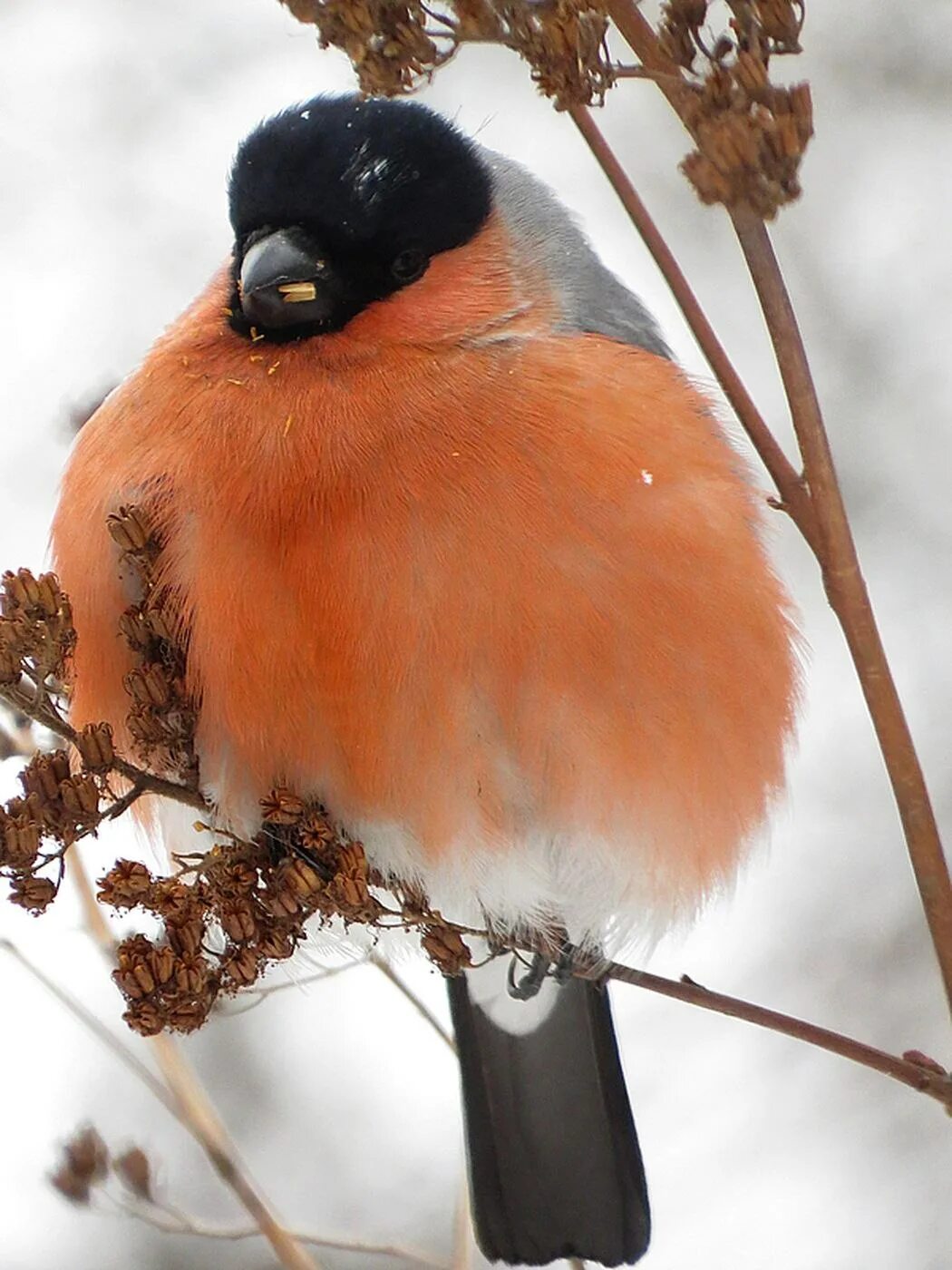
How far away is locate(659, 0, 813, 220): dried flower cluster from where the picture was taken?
156 centimetres

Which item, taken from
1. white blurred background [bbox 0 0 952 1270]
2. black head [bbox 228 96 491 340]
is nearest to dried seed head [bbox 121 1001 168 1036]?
black head [bbox 228 96 491 340]

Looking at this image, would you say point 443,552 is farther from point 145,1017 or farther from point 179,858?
point 145,1017

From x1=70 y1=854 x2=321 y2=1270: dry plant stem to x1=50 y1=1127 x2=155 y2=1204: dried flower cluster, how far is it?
0.19 m

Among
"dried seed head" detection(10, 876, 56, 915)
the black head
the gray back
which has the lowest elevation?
"dried seed head" detection(10, 876, 56, 915)

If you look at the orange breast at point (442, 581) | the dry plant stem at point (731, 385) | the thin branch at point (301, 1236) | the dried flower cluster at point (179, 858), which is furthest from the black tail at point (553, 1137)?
the dry plant stem at point (731, 385)

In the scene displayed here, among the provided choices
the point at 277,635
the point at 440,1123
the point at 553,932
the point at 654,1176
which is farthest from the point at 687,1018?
the point at 277,635

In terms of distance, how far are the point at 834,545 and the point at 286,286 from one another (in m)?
1.05

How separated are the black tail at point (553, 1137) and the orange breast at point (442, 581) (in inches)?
29.2

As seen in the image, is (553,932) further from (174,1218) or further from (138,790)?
(138,790)

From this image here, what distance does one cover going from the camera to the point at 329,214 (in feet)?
8.11

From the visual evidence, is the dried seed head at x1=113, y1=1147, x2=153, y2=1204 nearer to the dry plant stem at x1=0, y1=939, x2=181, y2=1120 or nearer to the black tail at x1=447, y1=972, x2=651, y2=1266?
the dry plant stem at x1=0, y1=939, x2=181, y2=1120

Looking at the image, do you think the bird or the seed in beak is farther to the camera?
the seed in beak

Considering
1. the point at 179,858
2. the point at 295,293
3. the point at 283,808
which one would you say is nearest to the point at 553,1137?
the point at 283,808

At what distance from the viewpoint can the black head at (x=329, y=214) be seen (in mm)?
2404
